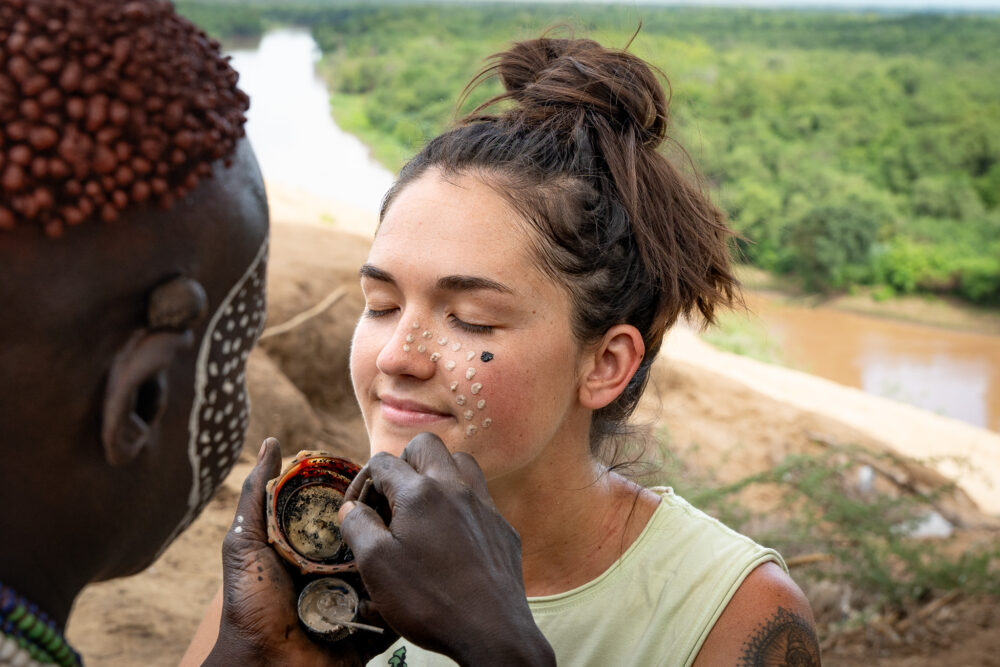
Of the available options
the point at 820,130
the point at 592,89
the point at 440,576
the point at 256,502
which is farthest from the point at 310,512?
the point at 820,130

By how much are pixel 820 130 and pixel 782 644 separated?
30.5 meters

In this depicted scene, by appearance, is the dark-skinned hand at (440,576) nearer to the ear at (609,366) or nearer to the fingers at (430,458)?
the fingers at (430,458)

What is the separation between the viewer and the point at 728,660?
1568 mm

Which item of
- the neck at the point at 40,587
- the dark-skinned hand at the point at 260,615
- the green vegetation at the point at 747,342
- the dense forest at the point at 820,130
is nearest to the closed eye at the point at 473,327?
the dark-skinned hand at the point at 260,615

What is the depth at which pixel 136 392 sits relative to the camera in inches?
65.8

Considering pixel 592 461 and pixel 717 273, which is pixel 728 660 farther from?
pixel 717 273

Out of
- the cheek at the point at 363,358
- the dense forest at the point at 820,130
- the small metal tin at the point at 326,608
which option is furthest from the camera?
the dense forest at the point at 820,130

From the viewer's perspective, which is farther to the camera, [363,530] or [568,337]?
[568,337]

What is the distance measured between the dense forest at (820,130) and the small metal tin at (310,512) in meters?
14.5

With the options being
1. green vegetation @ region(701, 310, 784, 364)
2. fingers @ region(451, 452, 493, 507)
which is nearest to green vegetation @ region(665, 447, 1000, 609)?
fingers @ region(451, 452, 493, 507)

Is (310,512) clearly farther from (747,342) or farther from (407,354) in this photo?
(747,342)

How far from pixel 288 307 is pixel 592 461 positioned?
16.3ft

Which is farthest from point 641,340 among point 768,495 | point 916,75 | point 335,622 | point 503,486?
point 916,75

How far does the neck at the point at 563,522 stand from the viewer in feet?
5.91
